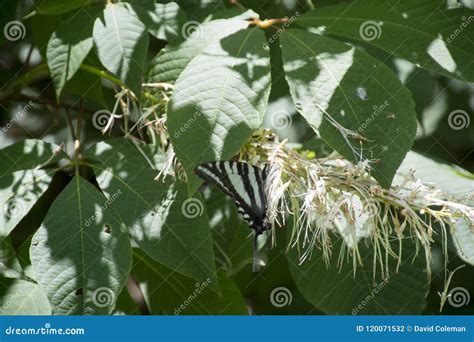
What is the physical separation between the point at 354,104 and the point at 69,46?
0.72 m

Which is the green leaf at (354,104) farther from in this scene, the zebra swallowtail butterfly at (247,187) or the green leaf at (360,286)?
the green leaf at (360,286)

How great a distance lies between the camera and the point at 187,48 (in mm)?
1765

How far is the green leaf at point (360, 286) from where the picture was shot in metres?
1.92

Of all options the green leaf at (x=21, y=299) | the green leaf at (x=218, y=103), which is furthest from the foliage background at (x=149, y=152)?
the green leaf at (x=218, y=103)

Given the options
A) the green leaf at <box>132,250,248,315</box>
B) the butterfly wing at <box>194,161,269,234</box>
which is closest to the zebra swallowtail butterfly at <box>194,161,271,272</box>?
the butterfly wing at <box>194,161,269,234</box>

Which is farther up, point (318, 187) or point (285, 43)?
point (285, 43)

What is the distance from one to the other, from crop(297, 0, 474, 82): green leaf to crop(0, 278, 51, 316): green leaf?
936mm

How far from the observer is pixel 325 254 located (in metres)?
1.66

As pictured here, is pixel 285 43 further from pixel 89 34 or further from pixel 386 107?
pixel 89 34

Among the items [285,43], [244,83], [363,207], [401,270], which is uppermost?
[285,43]

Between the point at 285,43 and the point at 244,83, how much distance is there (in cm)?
17

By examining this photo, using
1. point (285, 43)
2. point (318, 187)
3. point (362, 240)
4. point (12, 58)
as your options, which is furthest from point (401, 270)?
point (12, 58)

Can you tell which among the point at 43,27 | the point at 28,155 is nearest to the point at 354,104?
the point at 28,155

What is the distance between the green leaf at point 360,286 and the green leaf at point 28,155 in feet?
2.18
